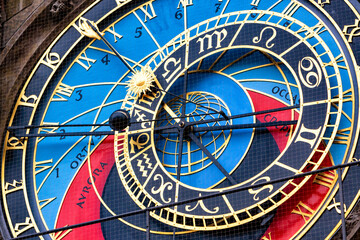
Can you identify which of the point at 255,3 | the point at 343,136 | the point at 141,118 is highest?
the point at 255,3

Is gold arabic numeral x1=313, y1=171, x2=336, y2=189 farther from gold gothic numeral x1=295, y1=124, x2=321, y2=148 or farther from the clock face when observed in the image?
gold gothic numeral x1=295, y1=124, x2=321, y2=148

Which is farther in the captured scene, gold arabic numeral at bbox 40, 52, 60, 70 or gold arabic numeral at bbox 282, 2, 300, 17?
gold arabic numeral at bbox 40, 52, 60, 70

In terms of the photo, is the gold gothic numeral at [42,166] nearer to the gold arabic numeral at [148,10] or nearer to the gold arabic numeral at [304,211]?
the gold arabic numeral at [148,10]

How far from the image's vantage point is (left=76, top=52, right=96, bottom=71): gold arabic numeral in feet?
29.3

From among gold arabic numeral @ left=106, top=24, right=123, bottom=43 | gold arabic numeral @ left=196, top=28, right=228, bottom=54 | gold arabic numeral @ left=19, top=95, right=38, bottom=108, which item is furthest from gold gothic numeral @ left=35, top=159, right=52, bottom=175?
gold arabic numeral @ left=196, top=28, right=228, bottom=54

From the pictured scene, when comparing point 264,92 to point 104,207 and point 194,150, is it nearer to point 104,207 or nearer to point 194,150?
point 194,150

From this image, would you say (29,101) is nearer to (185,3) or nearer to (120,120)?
(120,120)

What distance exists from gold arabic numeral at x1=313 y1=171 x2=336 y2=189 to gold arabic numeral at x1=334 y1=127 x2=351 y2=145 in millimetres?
253

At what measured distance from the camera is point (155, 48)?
28.6 feet

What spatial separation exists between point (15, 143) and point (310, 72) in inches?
107

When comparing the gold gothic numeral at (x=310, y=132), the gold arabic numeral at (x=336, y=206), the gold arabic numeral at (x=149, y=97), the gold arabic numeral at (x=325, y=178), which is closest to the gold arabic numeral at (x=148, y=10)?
the gold arabic numeral at (x=149, y=97)

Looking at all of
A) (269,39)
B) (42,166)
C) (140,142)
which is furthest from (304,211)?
(42,166)

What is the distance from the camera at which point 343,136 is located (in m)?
7.54

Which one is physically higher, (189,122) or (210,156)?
(189,122)
